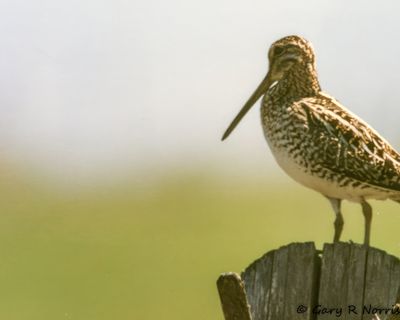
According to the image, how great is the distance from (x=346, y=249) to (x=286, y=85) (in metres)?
2.50

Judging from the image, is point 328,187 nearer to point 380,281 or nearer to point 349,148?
point 349,148

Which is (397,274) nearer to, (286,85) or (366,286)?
(366,286)

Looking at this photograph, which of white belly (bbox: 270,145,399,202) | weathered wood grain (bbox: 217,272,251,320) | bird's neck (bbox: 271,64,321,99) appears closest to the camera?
weathered wood grain (bbox: 217,272,251,320)

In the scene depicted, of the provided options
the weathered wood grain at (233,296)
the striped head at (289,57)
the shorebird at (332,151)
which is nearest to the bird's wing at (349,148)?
the shorebird at (332,151)

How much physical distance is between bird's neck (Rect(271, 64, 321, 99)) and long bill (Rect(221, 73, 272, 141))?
20 centimetres

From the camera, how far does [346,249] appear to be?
6211 millimetres

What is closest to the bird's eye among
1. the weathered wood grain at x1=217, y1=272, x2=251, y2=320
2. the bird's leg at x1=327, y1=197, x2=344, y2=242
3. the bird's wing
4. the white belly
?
the bird's wing

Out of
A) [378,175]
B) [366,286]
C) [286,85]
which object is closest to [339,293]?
[366,286]

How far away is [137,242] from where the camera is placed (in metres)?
14.8

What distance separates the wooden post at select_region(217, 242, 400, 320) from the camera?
6051 millimetres

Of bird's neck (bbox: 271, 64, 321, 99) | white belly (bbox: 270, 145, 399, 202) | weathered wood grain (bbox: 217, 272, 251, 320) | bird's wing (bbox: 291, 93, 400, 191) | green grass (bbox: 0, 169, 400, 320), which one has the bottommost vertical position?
green grass (bbox: 0, 169, 400, 320)

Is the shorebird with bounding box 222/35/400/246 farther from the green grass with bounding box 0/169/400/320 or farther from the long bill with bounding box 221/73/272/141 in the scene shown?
the green grass with bounding box 0/169/400/320

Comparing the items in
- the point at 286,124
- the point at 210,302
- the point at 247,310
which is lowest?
the point at 210,302

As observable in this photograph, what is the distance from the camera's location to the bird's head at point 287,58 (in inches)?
342
